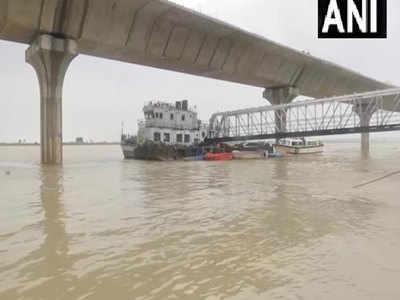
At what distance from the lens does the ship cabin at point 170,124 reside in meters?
42.2

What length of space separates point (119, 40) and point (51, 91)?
7.63 m

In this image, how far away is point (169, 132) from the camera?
142ft

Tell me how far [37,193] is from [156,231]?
7.81 m

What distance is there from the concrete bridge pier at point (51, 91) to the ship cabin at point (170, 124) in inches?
522

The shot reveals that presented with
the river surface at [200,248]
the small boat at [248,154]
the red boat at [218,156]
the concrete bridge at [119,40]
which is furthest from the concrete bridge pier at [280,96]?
the river surface at [200,248]

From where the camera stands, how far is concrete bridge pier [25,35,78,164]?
1132 inches

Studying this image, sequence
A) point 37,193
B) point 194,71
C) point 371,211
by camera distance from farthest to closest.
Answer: point 194,71, point 37,193, point 371,211

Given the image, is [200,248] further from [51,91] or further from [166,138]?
[166,138]

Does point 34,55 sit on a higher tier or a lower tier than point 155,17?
lower

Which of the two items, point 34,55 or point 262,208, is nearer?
point 262,208

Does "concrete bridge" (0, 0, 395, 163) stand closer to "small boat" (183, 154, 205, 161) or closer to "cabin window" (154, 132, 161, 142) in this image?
"cabin window" (154, 132, 161, 142)

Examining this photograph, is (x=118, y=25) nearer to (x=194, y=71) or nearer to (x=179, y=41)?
(x=179, y=41)

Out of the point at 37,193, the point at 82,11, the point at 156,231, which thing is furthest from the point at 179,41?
the point at 156,231

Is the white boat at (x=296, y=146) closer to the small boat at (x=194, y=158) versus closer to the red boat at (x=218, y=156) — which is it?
the red boat at (x=218, y=156)
